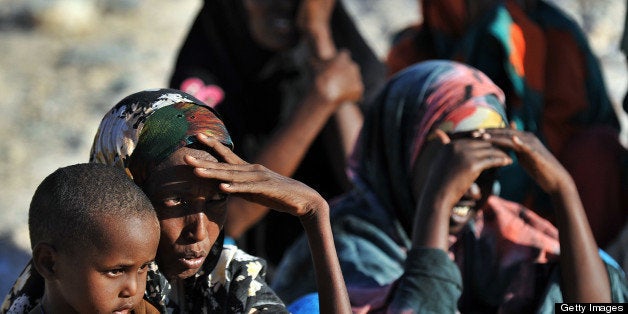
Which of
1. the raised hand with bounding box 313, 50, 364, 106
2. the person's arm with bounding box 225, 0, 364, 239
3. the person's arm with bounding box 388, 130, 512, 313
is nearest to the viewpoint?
the person's arm with bounding box 388, 130, 512, 313

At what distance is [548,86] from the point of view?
4562 millimetres

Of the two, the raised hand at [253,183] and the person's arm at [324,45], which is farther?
the person's arm at [324,45]

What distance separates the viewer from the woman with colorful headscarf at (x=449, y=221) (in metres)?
3.04

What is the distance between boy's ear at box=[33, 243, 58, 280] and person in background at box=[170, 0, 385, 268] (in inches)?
79.1

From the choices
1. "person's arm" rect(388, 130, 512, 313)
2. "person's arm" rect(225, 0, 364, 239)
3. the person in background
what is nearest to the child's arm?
"person's arm" rect(388, 130, 512, 313)

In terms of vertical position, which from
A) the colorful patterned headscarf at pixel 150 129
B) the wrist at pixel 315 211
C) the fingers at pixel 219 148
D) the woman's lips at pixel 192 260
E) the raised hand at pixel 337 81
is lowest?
the raised hand at pixel 337 81

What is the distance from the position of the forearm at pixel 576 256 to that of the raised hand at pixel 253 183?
0.92 metres

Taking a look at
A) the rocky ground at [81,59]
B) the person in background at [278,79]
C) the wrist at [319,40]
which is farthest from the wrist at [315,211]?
the rocky ground at [81,59]

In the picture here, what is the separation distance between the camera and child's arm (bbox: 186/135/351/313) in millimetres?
2375

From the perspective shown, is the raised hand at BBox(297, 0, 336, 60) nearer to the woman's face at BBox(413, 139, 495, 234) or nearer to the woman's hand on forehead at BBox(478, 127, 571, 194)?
the woman's face at BBox(413, 139, 495, 234)

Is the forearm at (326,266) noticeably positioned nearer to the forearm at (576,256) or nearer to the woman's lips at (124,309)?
the woman's lips at (124,309)

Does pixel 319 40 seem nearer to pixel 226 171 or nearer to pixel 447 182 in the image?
pixel 447 182

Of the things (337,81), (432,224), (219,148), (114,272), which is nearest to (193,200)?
(219,148)

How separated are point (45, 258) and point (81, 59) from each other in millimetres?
7579
